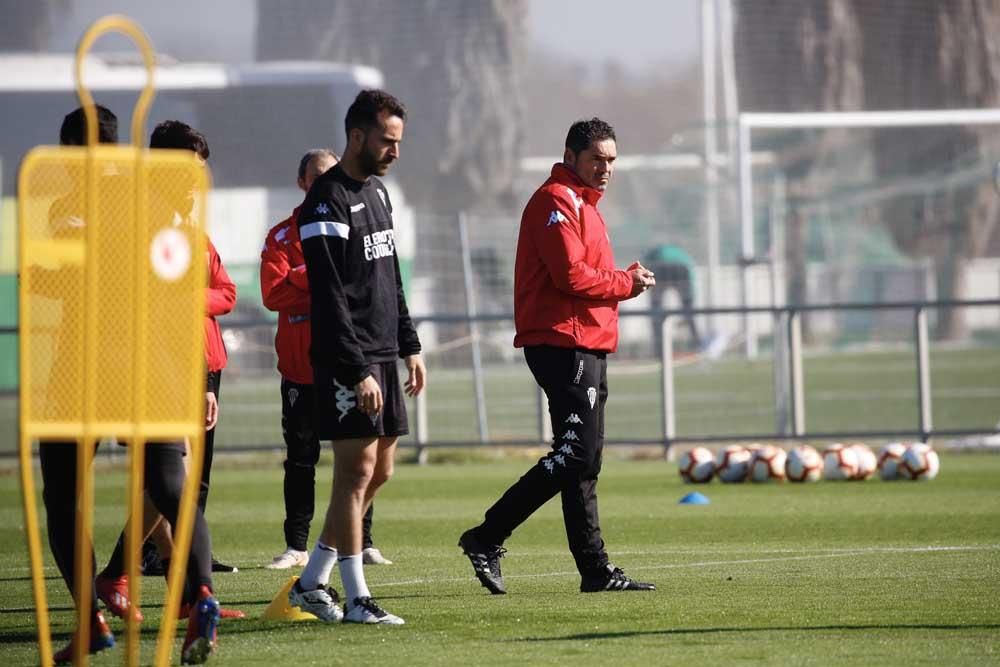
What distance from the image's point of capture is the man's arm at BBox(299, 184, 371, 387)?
6820 mm

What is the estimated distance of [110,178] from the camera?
16.0ft

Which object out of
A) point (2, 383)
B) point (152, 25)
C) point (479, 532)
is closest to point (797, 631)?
point (479, 532)

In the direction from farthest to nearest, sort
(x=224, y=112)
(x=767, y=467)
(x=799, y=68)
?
(x=799, y=68) < (x=224, y=112) < (x=767, y=467)

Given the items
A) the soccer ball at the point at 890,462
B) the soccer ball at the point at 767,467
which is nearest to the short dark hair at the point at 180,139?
the soccer ball at the point at 767,467

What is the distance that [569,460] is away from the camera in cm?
809

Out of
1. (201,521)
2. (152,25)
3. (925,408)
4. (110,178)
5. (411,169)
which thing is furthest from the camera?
(411,169)

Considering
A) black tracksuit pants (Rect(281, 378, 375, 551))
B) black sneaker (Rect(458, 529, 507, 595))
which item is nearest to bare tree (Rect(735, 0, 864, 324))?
black tracksuit pants (Rect(281, 378, 375, 551))

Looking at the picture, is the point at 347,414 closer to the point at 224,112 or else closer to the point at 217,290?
the point at 217,290

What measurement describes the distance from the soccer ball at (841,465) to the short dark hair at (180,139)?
8.35 meters

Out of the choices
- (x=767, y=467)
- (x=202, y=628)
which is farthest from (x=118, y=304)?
(x=767, y=467)

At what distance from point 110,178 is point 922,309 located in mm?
13070

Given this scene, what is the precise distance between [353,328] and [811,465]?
27.8 feet

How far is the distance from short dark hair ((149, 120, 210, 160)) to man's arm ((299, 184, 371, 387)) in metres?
0.82

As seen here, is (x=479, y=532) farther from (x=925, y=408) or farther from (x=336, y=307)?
(x=925, y=408)
